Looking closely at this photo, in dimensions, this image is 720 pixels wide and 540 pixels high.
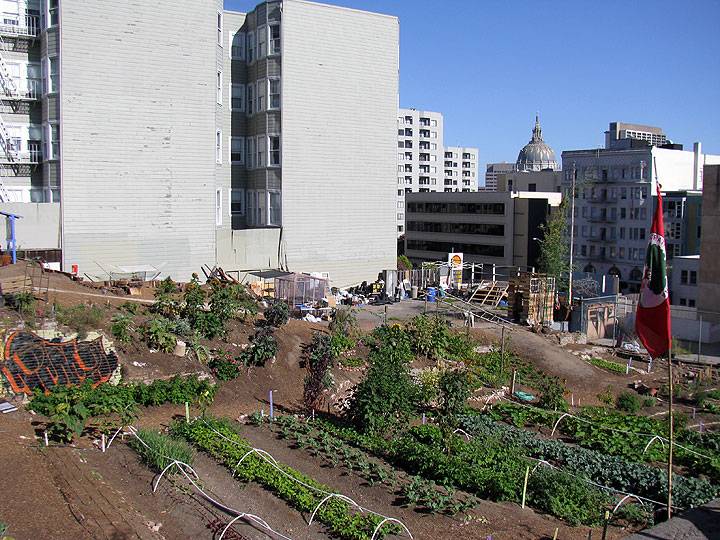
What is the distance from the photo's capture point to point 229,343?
23.4 meters

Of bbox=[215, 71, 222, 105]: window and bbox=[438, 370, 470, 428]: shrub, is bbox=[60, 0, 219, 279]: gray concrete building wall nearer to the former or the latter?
bbox=[215, 71, 222, 105]: window

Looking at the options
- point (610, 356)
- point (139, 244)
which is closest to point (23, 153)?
point (139, 244)

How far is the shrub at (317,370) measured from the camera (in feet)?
64.2

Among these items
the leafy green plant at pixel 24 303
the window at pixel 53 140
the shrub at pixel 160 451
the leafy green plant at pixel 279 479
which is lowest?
the leafy green plant at pixel 279 479

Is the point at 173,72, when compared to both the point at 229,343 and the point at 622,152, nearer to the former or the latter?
the point at 229,343

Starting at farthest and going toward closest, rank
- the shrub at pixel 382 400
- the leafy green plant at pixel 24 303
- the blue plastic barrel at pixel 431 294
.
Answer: the blue plastic barrel at pixel 431 294, the leafy green plant at pixel 24 303, the shrub at pixel 382 400

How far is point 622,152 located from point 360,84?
37871mm

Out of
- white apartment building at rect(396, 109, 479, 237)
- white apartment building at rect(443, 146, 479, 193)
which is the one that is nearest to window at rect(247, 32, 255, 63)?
white apartment building at rect(396, 109, 479, 237)

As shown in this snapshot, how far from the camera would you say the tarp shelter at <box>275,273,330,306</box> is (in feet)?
113

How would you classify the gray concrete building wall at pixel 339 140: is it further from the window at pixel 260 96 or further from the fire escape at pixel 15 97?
the fire escape at pixel 15 97

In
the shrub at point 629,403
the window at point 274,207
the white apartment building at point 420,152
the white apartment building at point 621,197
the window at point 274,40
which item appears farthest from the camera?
the white apartment building at point 420,152

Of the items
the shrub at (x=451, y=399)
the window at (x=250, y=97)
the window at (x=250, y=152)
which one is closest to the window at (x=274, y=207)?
the window at (x=250, y=152)

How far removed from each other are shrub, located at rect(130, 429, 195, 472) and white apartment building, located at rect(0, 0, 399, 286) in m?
19.4

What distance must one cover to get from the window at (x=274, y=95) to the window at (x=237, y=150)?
3.17 m
